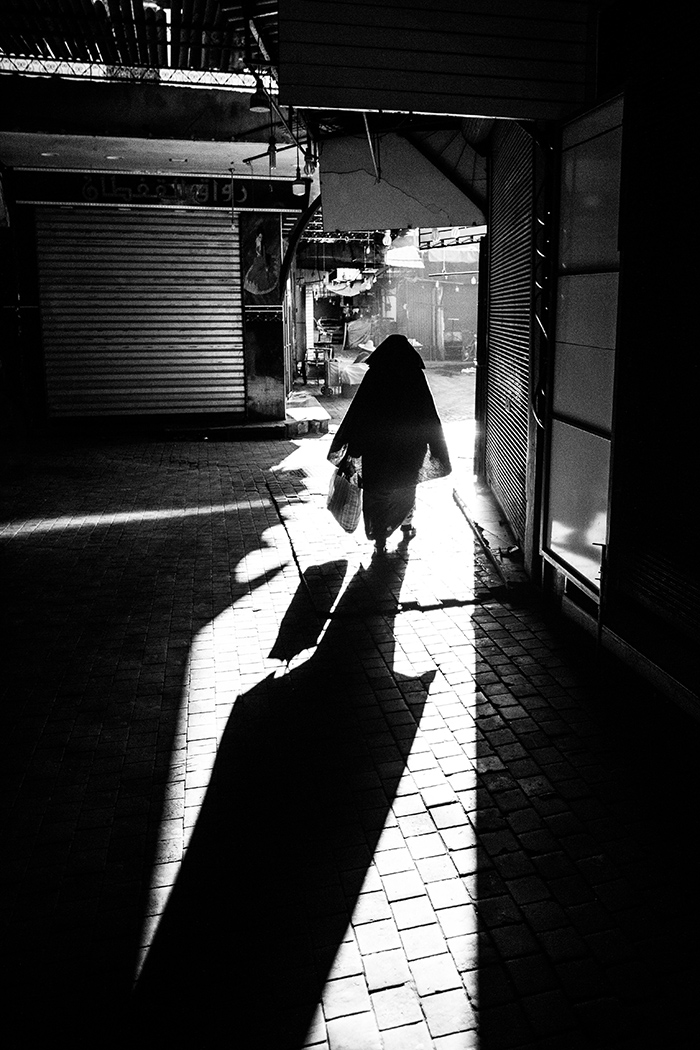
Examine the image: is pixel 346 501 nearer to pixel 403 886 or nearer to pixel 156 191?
pixel 403 886

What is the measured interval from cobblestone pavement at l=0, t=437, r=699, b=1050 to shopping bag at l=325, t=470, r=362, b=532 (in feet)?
3.26

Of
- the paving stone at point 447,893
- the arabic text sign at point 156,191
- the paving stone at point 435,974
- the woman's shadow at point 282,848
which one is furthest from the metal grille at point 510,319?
the arabic text sign at point 156,191

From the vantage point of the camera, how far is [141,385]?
582 inches

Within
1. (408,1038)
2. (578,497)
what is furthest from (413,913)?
(578,497)

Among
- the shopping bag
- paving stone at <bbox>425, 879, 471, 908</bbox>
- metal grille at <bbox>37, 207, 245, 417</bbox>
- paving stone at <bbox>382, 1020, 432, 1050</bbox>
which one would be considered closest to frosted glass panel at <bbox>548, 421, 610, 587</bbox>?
the shopping bag

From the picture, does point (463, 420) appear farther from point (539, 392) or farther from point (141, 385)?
point (539, 392)

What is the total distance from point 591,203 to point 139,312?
11.1m

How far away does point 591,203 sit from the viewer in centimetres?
505

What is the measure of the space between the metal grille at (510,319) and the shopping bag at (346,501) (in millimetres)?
1502

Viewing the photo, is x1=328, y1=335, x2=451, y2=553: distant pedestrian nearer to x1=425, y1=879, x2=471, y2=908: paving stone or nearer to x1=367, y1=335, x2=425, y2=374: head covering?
x1=367, y1=335, x2=425, y2=374: head covering

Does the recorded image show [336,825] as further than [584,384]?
No

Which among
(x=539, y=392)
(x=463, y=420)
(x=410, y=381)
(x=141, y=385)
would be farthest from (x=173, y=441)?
(x=539, y=392)

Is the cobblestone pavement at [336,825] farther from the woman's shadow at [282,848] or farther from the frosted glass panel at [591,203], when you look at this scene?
the frosted glass panel at [591,203]

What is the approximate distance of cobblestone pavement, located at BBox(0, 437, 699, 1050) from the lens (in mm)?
2604
